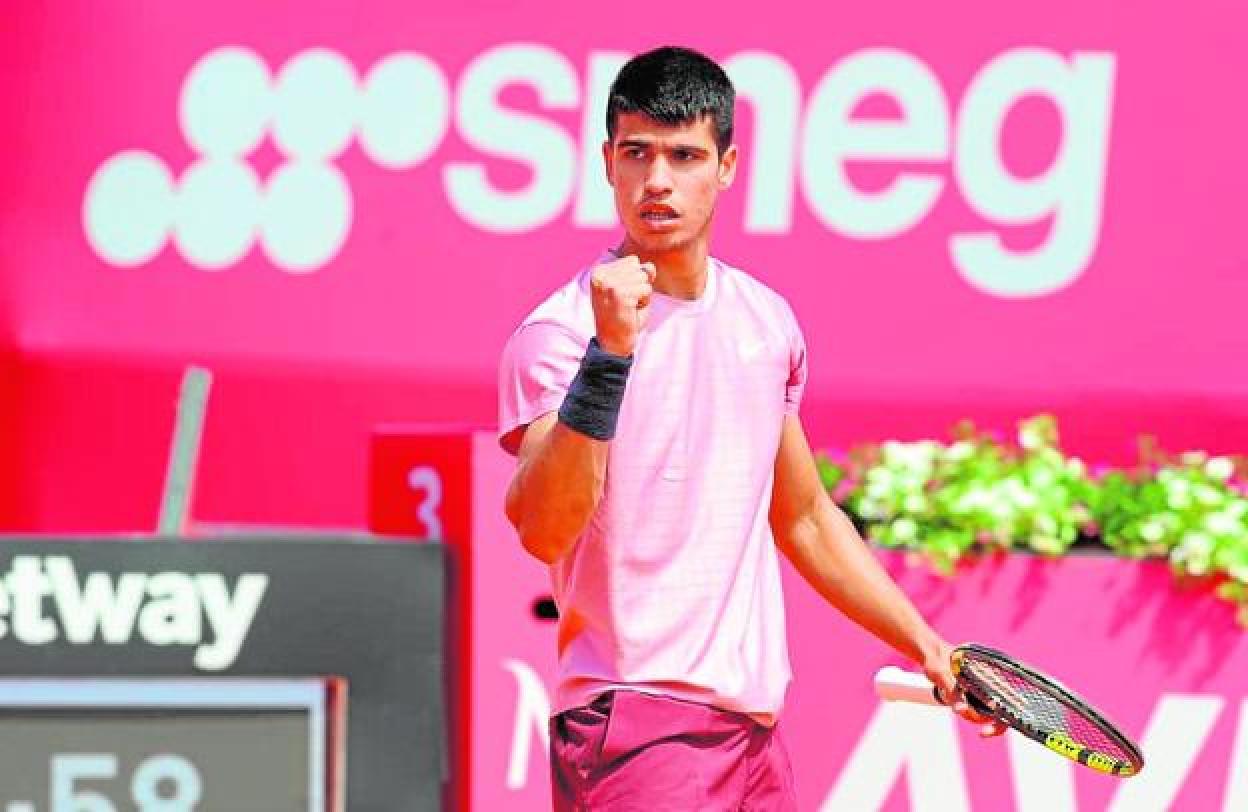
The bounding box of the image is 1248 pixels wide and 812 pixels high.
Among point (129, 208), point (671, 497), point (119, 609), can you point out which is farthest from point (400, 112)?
point (671, 497)

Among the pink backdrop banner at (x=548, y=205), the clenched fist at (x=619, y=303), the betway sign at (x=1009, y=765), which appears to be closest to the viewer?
the clenched fist at (x=619, y=303)

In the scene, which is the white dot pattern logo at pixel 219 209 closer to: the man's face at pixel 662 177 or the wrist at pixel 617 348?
the man's face at pixel 662 177

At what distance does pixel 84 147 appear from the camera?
667cm

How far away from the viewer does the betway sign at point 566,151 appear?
655 cm

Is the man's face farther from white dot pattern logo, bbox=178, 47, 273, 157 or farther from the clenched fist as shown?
white dot pattern logo, bbox=178, 47, 273, 157

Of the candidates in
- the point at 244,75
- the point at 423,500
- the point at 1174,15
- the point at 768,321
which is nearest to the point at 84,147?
the point at 244,75

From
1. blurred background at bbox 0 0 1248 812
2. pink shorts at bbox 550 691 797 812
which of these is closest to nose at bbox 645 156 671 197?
pink shorts at bbox 550 691 797 812

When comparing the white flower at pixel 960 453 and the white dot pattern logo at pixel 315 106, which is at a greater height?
the white dot pattern logo at pixel 315 106

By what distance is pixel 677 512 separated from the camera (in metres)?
3.24

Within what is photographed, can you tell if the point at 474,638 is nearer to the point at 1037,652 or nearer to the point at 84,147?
the point at 1037,652

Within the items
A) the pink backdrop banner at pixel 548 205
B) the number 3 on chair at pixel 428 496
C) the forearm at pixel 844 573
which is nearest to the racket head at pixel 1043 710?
the forearm at pixel 844 573

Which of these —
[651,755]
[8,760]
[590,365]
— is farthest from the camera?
[8,760]

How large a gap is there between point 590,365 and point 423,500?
2030mm

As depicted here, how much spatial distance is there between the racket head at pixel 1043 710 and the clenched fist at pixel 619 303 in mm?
755
